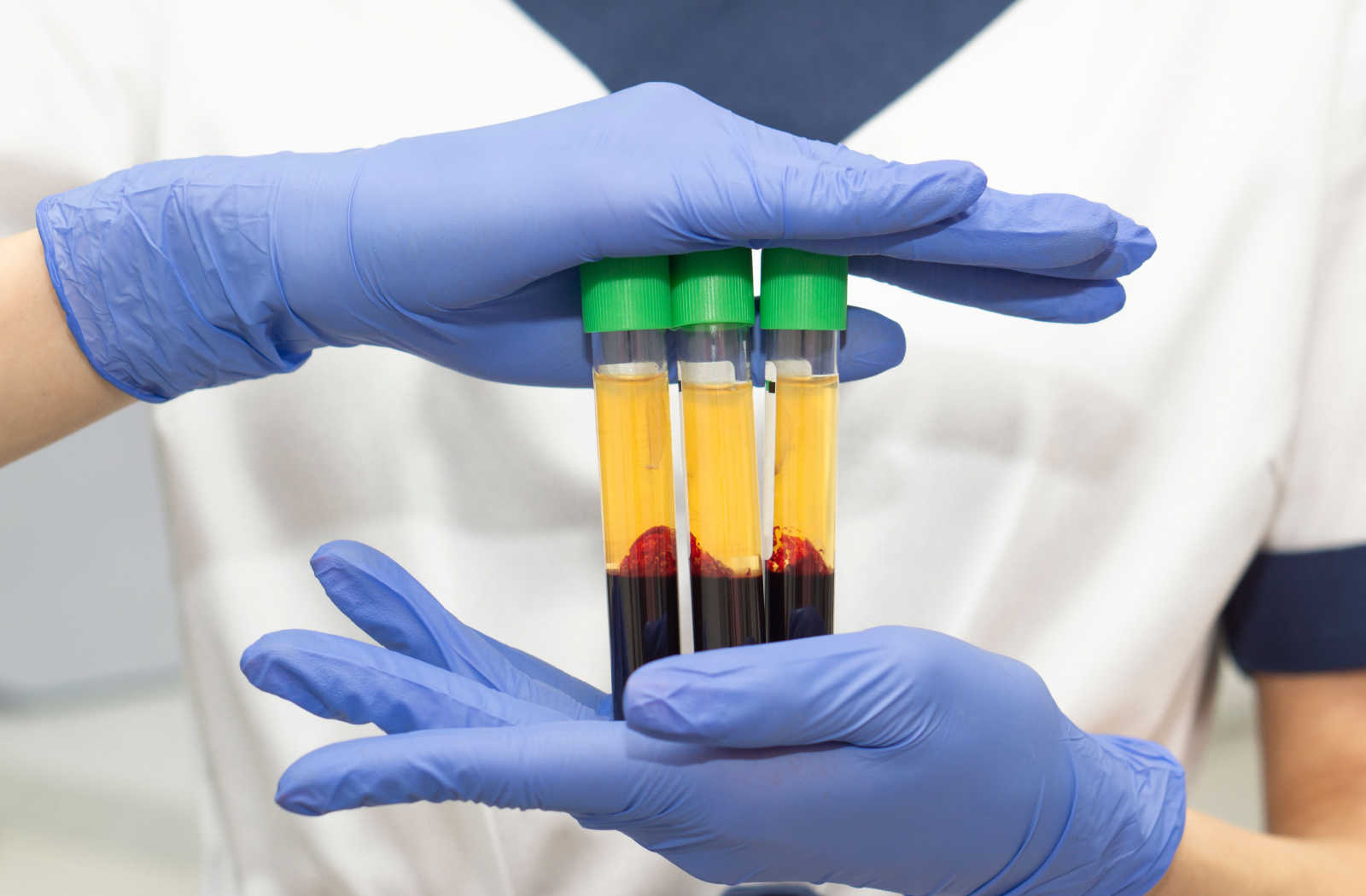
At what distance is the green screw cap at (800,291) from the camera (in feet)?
2.11

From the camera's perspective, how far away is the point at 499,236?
2.15 ft

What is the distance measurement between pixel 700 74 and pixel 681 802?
620 millimetres

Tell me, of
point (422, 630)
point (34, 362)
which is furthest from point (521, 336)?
point (34, 362)

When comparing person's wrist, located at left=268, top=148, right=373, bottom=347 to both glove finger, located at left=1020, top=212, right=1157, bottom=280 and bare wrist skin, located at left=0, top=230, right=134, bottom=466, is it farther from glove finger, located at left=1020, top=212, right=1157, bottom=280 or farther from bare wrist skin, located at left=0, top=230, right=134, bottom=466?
glove finger, located at left=1020, top=212, right=1157, bottom=280

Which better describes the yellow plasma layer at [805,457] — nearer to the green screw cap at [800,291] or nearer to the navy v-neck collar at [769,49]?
the green screw cap at [800,291]

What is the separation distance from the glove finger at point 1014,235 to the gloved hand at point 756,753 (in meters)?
0.24

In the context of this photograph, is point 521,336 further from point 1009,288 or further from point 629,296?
point 1009,288

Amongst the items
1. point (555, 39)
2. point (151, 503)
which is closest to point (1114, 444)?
point (555, 39)

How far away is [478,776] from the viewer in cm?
58

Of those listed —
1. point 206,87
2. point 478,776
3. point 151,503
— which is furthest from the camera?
point 151,503

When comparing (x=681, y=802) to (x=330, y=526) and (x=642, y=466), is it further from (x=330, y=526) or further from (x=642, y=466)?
(x=330, y=526)

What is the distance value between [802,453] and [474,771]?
27 cm

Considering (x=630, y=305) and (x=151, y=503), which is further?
(x=151, y=503)

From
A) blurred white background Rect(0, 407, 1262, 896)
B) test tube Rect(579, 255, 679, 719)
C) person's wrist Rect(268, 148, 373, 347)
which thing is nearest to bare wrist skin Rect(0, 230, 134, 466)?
person's wrist Rect(268, 148, 373, 347)
